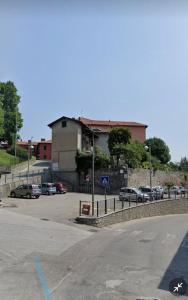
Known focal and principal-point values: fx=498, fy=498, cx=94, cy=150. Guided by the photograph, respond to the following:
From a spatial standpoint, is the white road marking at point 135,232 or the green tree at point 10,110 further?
the green tree at point 10,110

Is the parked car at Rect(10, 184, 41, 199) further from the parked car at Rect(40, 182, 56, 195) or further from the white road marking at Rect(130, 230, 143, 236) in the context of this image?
the white road marking at Rect(130, 230, 143, 236)

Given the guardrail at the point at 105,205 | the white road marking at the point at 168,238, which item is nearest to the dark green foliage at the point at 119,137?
the guardrail at the point at 105,205

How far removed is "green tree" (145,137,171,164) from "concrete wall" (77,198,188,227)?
46970 millimetres

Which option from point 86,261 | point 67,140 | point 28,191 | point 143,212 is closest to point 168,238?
point 86,261

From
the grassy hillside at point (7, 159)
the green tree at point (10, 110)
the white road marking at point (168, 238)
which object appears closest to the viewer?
the white road marking at point (168, 238)

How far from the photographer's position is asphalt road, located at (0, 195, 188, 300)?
12.9 meters

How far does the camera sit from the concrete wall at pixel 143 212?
32.5 metres

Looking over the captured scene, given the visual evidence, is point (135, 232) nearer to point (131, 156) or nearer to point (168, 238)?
point (168, 238)

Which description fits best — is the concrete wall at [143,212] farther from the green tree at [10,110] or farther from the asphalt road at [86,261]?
the green tree at [10,110]

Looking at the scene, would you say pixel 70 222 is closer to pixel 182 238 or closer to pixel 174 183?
pixel 182 238

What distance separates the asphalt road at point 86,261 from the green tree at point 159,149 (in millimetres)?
74734

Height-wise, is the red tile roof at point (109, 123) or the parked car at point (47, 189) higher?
the red tile roof at point (109, 123)

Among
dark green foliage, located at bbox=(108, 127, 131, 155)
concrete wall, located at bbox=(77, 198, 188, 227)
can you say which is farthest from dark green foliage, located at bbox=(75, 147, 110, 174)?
concrete wall, located at bbox=(77, 198, 188, 227)

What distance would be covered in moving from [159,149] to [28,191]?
190 ft
